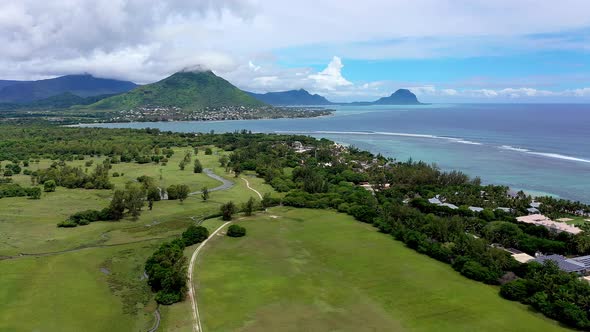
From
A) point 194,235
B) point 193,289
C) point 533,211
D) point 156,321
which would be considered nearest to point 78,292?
point 156,321

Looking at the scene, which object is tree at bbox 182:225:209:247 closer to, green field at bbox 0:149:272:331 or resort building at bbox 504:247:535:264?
green field at bbox 0:149:272:331

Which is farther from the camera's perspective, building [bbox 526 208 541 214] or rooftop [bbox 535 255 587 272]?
building [bbox 526 208 541 214]

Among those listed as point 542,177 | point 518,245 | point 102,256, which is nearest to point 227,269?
point 102,256

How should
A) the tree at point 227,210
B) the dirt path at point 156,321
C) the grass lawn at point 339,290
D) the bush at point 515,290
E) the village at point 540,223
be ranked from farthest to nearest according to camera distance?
the tree at point 227,210
the village at point 540,223
the bush at point 515,290
the grass lawn at point 339,290
the dirt path at point 156,321

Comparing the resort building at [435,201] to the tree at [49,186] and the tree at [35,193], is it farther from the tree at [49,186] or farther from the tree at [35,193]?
the tree at [49,186]

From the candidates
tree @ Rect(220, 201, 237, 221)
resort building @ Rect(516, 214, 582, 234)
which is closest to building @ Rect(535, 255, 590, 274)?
resort building @ Rect(516, 214, 582, 234)

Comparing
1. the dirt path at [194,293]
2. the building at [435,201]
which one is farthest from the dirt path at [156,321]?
the building at [435,201]
